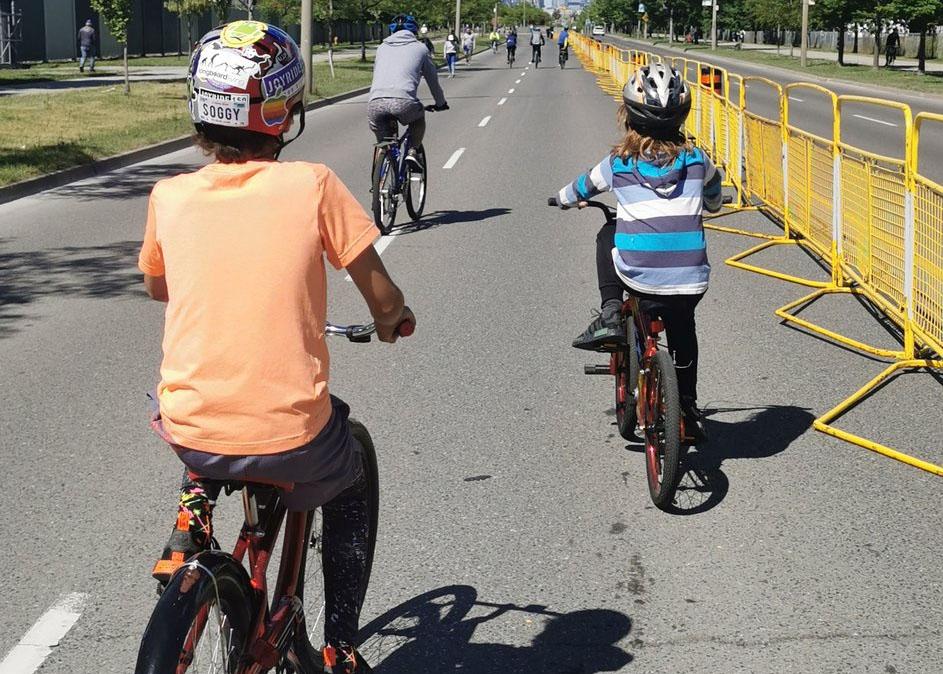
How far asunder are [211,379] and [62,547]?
2227 mm

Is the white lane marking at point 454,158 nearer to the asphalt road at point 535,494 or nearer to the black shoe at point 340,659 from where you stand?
the asphalt road at point 535,494

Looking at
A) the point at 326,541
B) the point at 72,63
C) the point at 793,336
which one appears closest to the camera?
the point at 326,541

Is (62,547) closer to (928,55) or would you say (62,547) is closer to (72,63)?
(72,63)

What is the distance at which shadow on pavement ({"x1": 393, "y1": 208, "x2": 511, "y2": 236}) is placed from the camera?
12.1 metres

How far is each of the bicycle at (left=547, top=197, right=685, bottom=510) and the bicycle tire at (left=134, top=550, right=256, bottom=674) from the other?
2.45m

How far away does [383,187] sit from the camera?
11305mm

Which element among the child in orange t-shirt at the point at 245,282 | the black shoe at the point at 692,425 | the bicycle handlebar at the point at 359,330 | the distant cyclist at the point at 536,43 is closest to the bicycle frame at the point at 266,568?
the child in orange t-shirt at the point at 245,282

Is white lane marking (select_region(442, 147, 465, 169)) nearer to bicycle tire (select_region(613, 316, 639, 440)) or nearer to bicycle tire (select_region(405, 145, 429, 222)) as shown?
bicycle tire (select_region(405, 145, 429, 222))

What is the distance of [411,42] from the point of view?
37.6ft

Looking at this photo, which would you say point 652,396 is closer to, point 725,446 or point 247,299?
point 725,446

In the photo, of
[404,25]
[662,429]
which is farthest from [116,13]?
[662,429]

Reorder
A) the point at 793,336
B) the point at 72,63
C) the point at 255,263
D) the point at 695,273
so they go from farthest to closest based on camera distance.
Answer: the point at 72,63 → the point at 793,336 → the point at 695,273 → the point at 255,263

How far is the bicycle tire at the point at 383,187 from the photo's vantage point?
441 inches

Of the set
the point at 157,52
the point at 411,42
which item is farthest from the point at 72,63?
the point at 411,42
